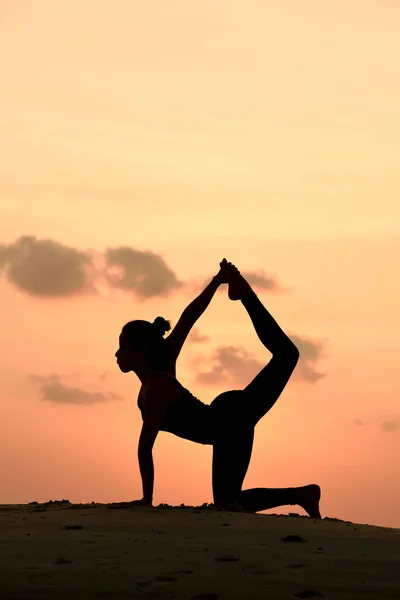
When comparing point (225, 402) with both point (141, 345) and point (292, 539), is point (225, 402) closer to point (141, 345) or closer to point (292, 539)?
point (141, 345)

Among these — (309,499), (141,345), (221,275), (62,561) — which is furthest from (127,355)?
(62,561)

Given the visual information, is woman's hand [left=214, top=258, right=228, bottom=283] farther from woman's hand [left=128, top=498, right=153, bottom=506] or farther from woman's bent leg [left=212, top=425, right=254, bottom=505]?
woman's hand [left=128, top=498, right=153, bottom=506]

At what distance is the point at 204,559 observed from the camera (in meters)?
8.08

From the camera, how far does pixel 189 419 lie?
11.4 meters

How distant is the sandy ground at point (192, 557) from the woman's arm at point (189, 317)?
2.19m

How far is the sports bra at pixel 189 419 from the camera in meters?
11.2

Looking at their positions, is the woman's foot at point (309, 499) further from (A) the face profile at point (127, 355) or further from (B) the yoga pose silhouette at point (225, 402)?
(A) the face profile at point (127, 355)

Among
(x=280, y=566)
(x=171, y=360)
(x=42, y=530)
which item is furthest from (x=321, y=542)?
(x=171, y=360)

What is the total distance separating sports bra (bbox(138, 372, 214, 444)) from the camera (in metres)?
11.2

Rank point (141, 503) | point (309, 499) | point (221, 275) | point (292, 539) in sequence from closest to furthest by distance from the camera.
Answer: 1. point (292, 539)
2. point (141, 503)
3. point (309, 499)
4. point (221, 275)

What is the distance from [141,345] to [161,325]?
13.0 inches

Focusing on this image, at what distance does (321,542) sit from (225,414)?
2.84m

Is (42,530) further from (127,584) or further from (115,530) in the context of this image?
(127,584)

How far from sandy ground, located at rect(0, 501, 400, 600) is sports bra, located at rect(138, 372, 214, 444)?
114 centimetres
